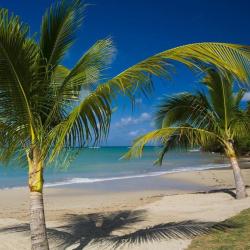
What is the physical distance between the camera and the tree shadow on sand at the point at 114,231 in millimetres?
6805

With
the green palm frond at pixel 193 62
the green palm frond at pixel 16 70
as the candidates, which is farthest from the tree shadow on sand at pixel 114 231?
the green palm frond at pixel 193 62

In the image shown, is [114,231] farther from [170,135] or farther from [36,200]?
[170,135]

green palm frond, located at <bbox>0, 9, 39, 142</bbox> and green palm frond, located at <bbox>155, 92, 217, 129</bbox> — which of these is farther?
green palm frond, located at <bbox>155, 92, 217, 129</bbox>

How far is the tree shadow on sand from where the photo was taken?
6.80 m

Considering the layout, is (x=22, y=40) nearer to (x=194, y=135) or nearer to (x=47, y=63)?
(x=47, y=63)

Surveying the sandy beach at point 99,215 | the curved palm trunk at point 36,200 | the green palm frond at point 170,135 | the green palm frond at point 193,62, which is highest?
the green palm frond at point 193,62

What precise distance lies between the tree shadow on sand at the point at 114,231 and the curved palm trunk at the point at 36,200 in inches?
64.5

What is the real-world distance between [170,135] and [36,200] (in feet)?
20.4

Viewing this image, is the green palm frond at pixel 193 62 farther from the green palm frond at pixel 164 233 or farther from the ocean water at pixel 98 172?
the green palm frond at pixel 164 233

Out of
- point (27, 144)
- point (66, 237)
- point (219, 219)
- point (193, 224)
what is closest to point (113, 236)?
point (66, 237)

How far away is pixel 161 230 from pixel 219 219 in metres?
1.41

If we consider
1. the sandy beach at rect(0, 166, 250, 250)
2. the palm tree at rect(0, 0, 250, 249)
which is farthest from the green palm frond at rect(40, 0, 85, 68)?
the sandy beach at rect(0, 166, 250, 250)

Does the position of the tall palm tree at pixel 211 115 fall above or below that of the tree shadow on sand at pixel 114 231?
above

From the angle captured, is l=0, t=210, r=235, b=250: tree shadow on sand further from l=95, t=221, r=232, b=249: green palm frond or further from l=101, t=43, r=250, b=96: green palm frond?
l=101, t=43, r=250, b=96: green palm frond
